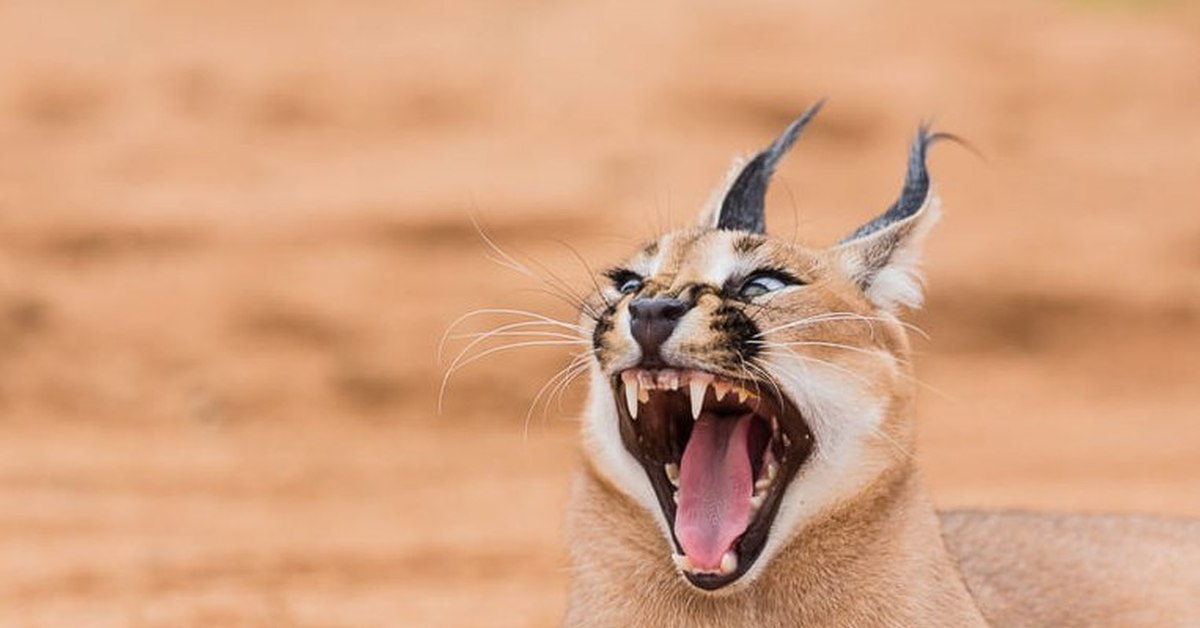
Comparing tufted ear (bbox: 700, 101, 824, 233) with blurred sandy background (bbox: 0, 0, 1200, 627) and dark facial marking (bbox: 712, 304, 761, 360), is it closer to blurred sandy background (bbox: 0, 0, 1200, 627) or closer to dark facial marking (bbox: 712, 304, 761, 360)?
dark facial marking (bbox: 712, 304, 761, 360)

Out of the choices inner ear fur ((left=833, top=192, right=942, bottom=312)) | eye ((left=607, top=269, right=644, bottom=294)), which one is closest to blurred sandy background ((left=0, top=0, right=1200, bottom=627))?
eye ((left=607, top=269, right=644, bottom=294))

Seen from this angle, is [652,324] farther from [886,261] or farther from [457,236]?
[457,236]

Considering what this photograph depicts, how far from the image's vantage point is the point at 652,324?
5098 millimetres

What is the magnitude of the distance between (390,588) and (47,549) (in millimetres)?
1558

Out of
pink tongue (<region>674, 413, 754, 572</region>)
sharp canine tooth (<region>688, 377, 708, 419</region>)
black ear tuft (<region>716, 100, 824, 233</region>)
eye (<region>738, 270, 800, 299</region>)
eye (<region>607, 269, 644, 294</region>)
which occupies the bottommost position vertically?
pink tongue (<region>674, 413, 754, 572</region>)

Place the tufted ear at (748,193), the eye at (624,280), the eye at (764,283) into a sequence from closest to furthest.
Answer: the eye at (764,283) < the eye at (624,280) < the tufted ear at (748,193)

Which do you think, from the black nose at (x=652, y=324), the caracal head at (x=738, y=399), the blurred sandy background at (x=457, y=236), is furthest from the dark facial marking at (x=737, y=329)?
the blurred sandy background at (x=457, y=236)

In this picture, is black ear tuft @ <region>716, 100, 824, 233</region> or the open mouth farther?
black ear tuft @ <region>716, 100, 824, 233</region>

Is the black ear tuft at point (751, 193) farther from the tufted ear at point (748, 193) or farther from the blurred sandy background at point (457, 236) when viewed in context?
the blurred sandy background at point (457, 236)

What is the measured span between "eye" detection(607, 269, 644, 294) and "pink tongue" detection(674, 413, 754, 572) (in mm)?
446

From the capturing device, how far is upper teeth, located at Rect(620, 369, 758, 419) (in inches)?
202

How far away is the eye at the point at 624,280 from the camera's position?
18.4 feet

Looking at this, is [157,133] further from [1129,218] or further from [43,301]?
[1129,218]

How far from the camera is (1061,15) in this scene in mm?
20047
